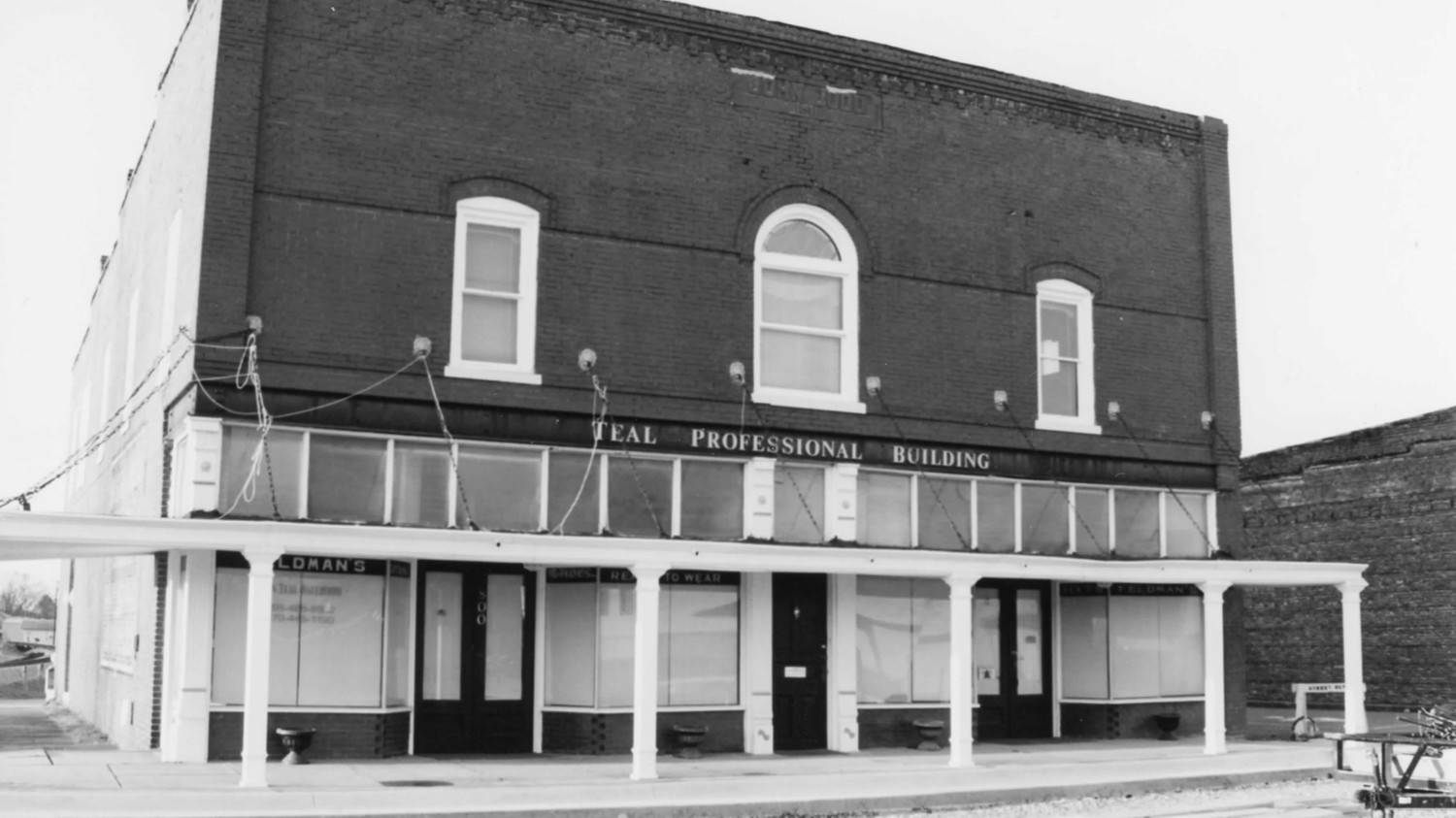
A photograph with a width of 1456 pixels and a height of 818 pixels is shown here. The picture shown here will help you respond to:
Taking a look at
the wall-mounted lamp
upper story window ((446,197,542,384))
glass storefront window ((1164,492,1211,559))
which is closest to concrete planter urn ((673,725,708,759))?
the wall-mounted lamp

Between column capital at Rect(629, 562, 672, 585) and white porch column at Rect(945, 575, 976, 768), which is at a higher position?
column capital at Rect(629, 562, 672, 585)

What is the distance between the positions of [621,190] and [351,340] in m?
4.01

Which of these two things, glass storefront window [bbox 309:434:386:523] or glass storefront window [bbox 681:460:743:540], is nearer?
glass storefront window [bbox 309:434:386:523]

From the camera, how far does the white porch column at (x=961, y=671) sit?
19531 millimetres

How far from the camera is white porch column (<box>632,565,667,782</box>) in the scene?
1747 centimetres

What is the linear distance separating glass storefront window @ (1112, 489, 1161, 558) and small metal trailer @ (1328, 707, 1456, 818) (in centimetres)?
881

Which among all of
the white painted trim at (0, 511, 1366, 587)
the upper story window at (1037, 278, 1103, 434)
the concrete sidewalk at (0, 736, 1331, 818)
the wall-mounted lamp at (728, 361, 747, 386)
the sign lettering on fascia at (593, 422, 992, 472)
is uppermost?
the upper story window at (1037, 278, 1103, 434)

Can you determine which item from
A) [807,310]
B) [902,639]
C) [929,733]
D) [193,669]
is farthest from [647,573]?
[929,733]

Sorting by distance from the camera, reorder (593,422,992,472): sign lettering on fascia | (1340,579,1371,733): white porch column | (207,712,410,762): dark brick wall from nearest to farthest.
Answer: (207,712,410,762): dark brick wall < (593,422,992,472): sign lettering on fascia < (1340,579,1371,733): white porch column

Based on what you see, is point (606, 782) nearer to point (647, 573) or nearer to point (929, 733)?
point (647, 573)

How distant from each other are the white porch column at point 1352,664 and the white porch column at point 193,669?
48.3 ft

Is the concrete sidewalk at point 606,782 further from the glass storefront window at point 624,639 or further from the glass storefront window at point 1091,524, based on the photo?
the glass storefront window at point 1091,524

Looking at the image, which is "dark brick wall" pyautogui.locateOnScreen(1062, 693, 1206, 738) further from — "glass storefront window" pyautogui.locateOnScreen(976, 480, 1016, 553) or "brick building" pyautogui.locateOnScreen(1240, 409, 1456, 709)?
"brick building" pyautogui.locateOnScreen(1240, 409, 1456, 709)

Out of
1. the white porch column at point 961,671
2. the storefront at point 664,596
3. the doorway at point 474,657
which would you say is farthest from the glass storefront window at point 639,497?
the white porch column at point 961,671
